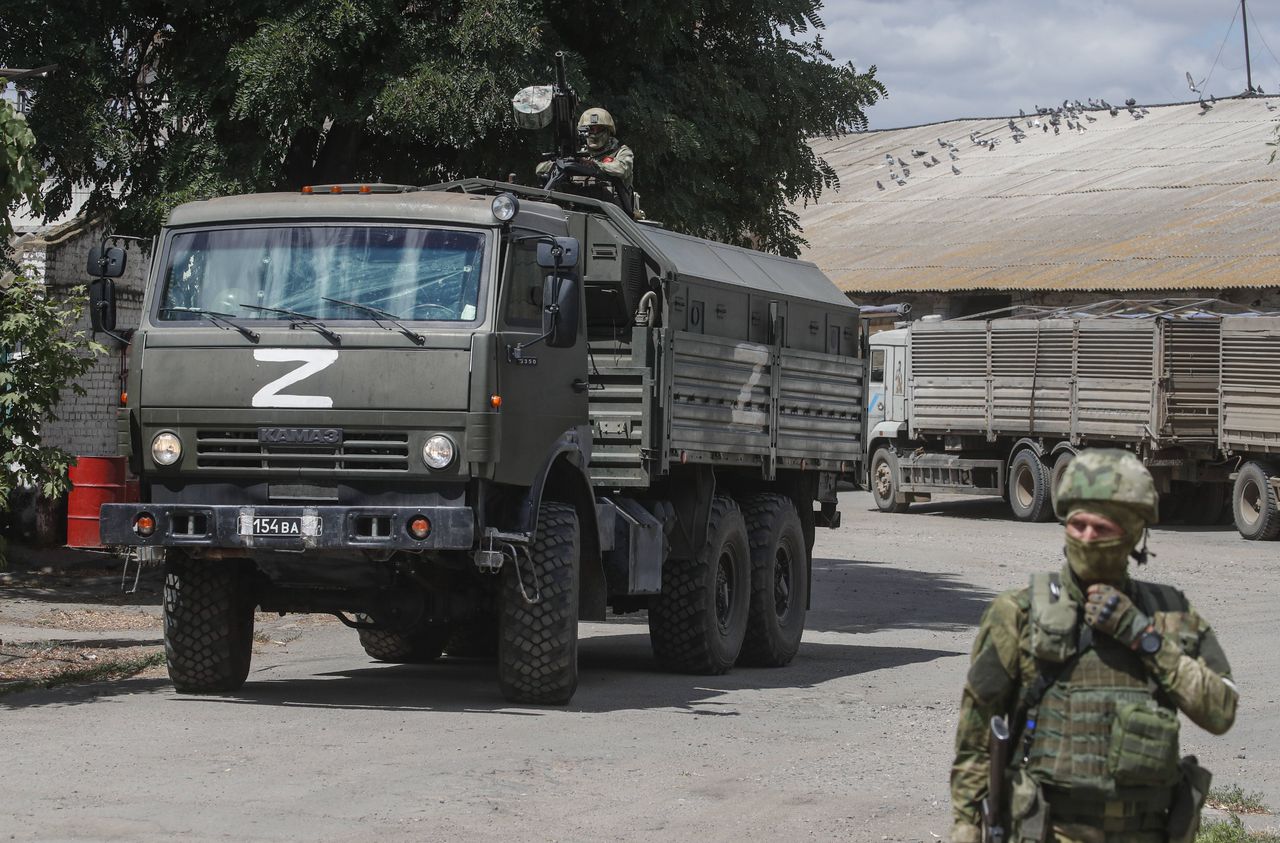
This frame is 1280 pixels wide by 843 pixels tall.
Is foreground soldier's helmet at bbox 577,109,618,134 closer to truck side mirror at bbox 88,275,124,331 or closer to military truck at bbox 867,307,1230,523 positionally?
truck side mirror at bbox 88,275,124,331

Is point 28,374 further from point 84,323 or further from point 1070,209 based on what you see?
point 1070,209

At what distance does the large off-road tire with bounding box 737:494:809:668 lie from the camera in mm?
14016

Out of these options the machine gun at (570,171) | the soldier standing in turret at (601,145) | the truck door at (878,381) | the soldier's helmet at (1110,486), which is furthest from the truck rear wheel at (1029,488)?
the soldier's helmet at (1110,486)

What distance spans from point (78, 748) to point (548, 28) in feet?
29.8

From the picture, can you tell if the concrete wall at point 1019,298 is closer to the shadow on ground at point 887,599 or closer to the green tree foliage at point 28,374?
the shadow on ground at point 887,599

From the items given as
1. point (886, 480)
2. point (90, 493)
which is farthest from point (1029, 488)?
point (90, 493)

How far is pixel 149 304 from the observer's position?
35.3ft

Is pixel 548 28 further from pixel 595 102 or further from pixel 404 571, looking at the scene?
pixel 404 571

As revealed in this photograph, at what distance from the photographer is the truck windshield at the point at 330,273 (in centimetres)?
1053

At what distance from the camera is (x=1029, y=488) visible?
31.7m

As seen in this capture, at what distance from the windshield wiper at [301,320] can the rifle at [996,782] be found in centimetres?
627

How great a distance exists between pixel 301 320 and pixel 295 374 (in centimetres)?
31

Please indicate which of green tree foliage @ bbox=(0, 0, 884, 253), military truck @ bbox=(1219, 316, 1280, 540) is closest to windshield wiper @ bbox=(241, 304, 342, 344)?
green tree foliage @ bbox=(0, 0, 884, 253)

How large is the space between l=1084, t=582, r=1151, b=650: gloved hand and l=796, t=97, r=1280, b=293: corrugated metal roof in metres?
30.3
